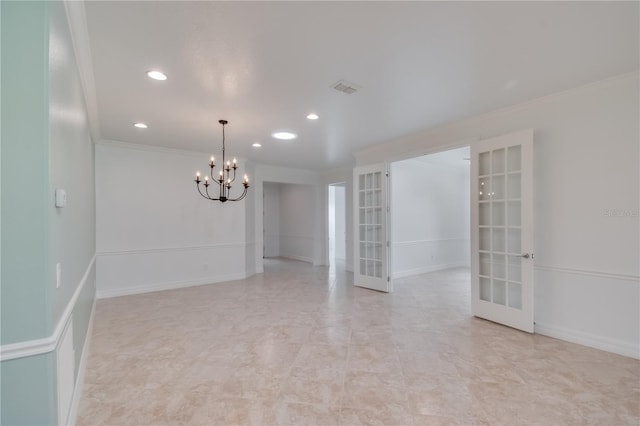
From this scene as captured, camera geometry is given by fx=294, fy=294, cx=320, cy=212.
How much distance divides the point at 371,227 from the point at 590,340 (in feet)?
10.7

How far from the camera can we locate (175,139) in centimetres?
489

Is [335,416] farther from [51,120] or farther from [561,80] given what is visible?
[561,80]

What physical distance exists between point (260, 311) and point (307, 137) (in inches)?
109

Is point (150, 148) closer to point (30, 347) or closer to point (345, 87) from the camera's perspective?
point (345, 87)

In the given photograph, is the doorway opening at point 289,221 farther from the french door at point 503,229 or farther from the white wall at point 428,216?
the french door at point 503,229

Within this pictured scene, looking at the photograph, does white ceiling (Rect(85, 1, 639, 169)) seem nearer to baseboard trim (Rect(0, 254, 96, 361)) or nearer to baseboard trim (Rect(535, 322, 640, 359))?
baseboard trim (Rect(0, 254, 96, 361))

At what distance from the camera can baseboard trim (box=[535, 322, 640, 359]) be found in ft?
9.09

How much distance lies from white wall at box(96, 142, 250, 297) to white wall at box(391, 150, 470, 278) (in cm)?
368

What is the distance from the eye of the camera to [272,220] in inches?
414

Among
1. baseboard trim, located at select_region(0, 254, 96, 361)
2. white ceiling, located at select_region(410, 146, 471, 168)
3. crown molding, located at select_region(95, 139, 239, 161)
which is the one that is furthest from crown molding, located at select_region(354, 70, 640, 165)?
baseboard trim, located at select_region(0, 254, 96, 361)

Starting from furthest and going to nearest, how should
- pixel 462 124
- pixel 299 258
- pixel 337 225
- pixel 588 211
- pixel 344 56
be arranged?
1. pixel 337 225
2. pixel 299 258
3. pixel 462 124
4. pixel 588 211
5. pixel 344 56

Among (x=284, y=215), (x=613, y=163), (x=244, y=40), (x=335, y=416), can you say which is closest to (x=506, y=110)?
(x=613, y=163)

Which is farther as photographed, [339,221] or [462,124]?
[339,221]

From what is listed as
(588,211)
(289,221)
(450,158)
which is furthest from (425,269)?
(289,221)
